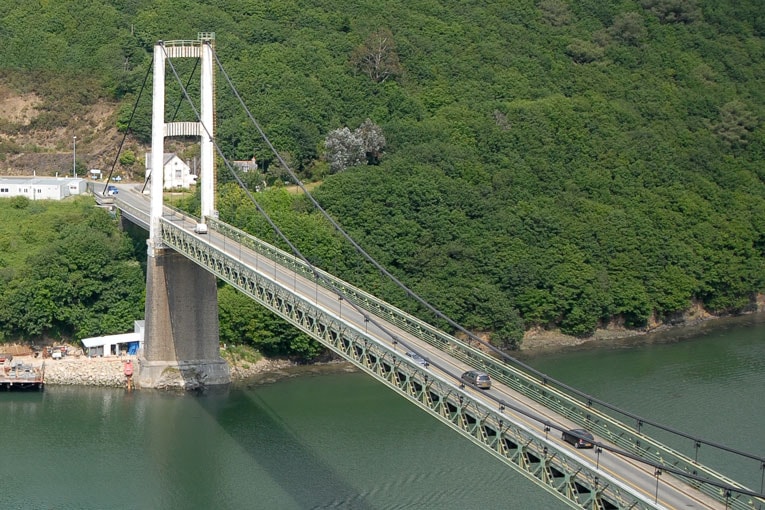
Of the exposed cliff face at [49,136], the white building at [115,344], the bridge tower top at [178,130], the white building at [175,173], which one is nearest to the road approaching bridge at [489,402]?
the bridge tower top at [178,130]

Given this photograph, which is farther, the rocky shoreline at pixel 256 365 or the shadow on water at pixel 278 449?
the rocky shoreline at pixel 256 365

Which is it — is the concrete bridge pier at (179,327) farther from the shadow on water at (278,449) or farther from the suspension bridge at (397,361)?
the shadow on water at (278,449)

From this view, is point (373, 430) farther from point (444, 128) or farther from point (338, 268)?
point (444, 128)

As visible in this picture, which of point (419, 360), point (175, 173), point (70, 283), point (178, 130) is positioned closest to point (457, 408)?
point (419, 360)

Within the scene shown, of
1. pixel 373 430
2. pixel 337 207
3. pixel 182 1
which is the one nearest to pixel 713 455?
pixel 373 430

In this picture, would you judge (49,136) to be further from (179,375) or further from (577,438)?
(577,438)

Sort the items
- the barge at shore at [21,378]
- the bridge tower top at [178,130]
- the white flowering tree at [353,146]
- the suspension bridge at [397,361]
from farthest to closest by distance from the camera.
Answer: the white flowering tree at [353,146]
the bridge tower top at [178,130]
the barge at shore at [21,378]
the suspension bridge at [397,361]
